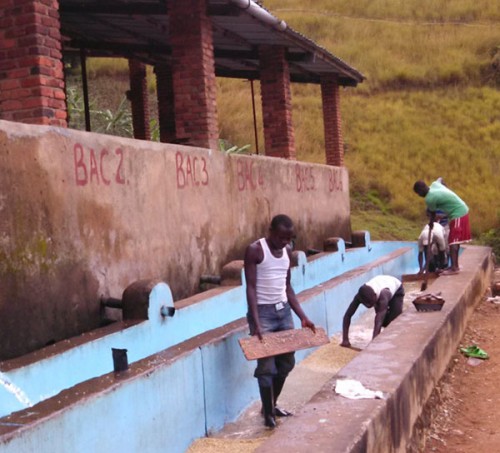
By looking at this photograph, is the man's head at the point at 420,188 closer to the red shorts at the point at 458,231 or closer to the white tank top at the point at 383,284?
the red shorts at the point at 458,231

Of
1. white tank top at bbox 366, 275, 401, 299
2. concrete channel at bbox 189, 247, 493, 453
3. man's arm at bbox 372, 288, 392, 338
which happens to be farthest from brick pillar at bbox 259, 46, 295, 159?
man's arm at bbox 372, 288, 392, 338

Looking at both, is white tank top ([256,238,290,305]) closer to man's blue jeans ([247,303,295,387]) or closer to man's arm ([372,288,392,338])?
man's blue jeans ([247,303,295,387])

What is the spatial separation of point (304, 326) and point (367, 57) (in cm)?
2884

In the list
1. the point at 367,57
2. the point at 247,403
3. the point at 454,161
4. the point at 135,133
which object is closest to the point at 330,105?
the point at 135,133

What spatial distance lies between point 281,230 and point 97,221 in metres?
1.40

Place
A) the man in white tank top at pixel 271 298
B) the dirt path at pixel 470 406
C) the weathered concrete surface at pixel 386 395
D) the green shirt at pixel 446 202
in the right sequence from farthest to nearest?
the green shirt at pixel 446 202 → the man in white tank top at pixel 271 298 → the dirt path at pixel 470 406 → the weathered concrete surface at pixel 386 395

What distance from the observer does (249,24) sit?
8.91m

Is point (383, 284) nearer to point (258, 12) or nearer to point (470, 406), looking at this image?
point (470, 406)

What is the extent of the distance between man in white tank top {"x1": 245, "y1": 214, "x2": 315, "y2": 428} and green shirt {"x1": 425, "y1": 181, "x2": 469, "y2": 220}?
4801 millimetres

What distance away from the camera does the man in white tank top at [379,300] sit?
277 inches

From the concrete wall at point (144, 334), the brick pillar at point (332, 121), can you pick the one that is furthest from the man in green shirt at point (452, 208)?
the brick pillar at point (332, 121)

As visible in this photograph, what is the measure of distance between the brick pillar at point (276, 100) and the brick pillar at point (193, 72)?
9.19 ft

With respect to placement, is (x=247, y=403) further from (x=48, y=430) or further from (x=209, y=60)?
(x=209, y=60)

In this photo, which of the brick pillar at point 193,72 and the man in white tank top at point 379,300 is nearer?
the man in white tank top at point 379,300
